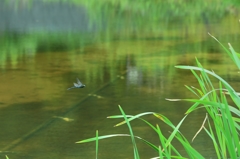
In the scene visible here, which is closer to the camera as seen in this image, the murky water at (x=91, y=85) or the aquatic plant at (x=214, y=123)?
the aquatic plant at (x=214, y=123)

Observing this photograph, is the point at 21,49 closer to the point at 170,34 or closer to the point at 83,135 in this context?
the point at 170,34

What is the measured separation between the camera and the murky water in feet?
19.2

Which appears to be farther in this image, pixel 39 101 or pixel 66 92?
pixel 66 92

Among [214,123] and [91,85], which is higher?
[214,123]

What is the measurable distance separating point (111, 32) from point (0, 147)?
10180 millimetres

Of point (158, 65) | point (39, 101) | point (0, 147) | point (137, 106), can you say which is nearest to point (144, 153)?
point (0, 147)

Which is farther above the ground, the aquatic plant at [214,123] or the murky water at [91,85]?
the aquatic plant at [214,123]

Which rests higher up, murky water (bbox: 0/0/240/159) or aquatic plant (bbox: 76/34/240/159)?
aquatic plant (bbox: 76/34/240/159)

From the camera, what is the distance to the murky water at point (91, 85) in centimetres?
585

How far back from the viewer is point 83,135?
6.11 m

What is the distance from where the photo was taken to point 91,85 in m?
8.69

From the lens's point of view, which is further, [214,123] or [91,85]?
[91,85]

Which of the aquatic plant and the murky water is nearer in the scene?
the aquatic plant

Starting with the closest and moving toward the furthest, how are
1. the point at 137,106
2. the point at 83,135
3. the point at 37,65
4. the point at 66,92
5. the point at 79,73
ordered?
the point at 83,135, the point at 137,106, the point at 66,92, the point at 79,73, the point at 37,65
